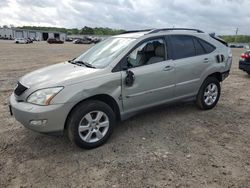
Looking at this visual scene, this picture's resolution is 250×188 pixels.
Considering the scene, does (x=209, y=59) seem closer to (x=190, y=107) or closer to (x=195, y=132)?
(x=190, y=107)

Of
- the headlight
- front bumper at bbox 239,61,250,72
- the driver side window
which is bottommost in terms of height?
the headlight

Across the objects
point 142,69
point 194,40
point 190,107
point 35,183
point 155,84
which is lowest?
point 35,183

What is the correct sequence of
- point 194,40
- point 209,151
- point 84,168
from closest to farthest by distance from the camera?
point 84,168, point 209,151, point 194,40

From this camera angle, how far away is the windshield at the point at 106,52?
160 inches

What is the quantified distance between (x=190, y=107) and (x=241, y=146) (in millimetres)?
1863

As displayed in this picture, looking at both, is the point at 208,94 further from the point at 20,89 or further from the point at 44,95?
the point at 20,89

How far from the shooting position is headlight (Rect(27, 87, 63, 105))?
3346mm

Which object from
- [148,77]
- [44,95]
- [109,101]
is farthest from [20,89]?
[148,77]

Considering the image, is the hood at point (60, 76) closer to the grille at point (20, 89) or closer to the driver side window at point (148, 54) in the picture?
the grille at point (20, 89)

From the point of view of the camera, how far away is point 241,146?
3.88 metres

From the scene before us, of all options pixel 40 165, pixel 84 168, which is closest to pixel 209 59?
pixel 84 168

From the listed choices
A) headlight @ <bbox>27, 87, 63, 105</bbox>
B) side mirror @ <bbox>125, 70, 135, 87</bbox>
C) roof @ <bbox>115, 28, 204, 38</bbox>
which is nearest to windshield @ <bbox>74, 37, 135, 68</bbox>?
roof @ <bbox>115, 28, 204, 38</bbox>

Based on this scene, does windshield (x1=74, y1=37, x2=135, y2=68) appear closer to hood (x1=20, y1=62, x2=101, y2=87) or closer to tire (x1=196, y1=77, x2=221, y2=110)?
hood (x1=20, y1=62, x2=101, y2=87)

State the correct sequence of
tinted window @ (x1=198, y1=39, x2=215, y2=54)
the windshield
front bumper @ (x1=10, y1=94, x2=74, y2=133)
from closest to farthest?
1. front bumper @ (x1=10, y1=94, x2=74, y2=133)
2. the windshield
3. tinted window @ (x1=198, y1=39, x2=215, y2=54)
